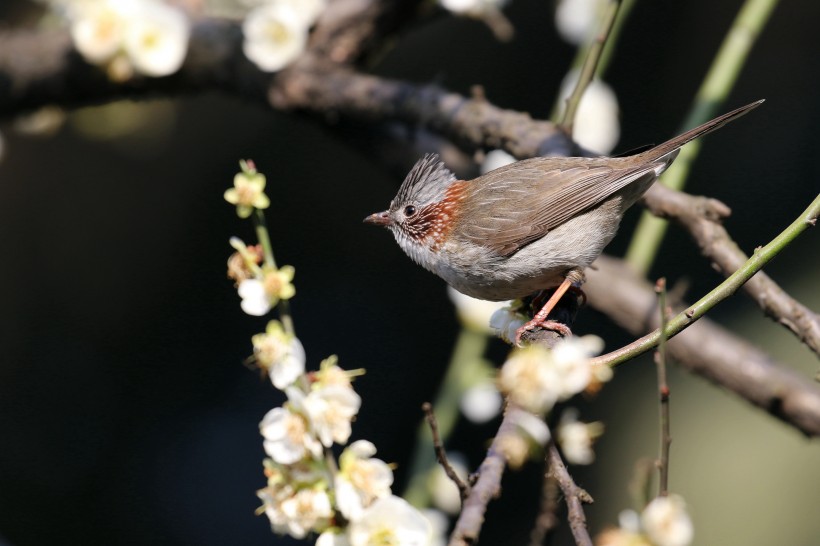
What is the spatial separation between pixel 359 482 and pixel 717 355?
1.72 metres

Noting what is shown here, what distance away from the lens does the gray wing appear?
2.89 m

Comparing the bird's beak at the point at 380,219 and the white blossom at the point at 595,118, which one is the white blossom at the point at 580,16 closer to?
the white blossom at the point at 595,118

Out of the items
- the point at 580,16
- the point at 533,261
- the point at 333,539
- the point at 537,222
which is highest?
the point at 580,16

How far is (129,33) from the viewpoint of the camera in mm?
3146

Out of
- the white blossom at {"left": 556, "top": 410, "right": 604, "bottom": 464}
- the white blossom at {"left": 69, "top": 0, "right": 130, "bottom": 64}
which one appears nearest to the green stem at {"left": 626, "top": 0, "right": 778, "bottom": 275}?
the white blossom at {"left": 556, "top": 410, "right": 604, "bottom": 464}

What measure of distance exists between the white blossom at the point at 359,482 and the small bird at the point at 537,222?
4.24ft

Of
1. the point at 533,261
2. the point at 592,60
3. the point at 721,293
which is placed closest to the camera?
the point at 721,293

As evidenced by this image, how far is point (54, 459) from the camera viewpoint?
219 inches

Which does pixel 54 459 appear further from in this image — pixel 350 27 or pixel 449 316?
pixel 350 27

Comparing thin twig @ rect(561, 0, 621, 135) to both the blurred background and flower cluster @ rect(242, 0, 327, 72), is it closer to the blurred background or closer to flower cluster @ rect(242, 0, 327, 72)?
flower cluster @ rect(242, 0, 327, 72)

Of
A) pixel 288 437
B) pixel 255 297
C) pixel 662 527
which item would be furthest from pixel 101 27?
pixel 662 527

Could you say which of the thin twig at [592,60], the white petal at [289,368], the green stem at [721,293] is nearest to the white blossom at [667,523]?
the green stem at [721,293]

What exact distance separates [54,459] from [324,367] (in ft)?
14.8

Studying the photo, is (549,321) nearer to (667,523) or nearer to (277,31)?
(667,523)
